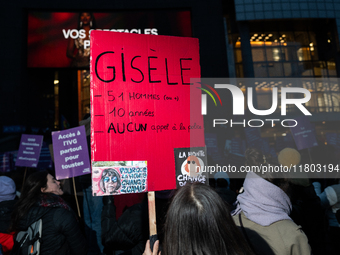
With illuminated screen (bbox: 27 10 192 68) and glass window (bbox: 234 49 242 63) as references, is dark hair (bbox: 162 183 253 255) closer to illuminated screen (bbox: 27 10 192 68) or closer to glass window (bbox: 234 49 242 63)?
illuminated screen (bbox: 27 10 192 68)

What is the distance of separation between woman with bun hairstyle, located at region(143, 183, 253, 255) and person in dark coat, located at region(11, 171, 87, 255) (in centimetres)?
160

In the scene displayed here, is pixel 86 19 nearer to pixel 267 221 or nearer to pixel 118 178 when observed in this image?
pixel 118 178

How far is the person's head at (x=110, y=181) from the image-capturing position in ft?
7.61

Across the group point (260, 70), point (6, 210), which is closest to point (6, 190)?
point (6, 210)

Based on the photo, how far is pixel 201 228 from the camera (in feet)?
4.01

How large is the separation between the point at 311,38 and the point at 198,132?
1857 cm

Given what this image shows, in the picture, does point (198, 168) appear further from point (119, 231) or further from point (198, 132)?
point (119, 231)

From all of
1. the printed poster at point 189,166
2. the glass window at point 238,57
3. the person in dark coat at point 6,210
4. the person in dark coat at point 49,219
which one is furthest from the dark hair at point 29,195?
the glass window at point 238,57

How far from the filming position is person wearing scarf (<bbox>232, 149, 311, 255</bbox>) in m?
1.68

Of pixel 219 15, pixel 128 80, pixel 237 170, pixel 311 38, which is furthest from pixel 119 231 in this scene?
pixel 311 38

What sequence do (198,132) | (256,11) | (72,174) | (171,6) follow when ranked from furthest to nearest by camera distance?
(256,11)
(171,6)
(72,174)
(198,132)

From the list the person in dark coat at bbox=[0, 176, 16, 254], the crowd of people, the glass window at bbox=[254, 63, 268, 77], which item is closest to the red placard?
the crowd of people

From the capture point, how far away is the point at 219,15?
1352cm

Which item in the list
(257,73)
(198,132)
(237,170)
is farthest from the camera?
(257,73)
